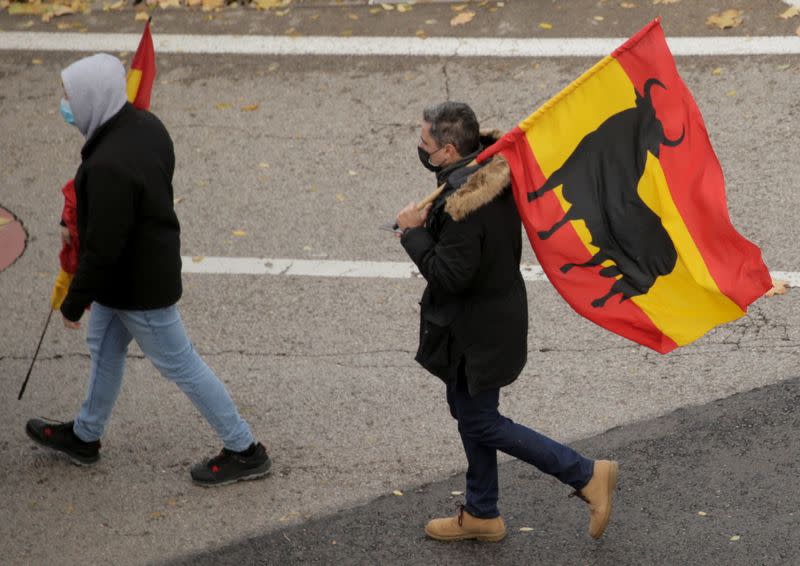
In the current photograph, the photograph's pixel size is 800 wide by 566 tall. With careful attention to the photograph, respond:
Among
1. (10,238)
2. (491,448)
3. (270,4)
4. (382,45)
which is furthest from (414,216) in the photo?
(270,4)

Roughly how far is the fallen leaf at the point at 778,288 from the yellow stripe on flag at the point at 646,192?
83.6 inches

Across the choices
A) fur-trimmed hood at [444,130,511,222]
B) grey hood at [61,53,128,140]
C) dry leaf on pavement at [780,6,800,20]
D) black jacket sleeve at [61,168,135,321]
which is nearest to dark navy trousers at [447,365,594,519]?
fur-trimmed hood at [444,130,511,222]

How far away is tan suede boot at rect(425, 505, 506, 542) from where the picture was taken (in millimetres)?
5387

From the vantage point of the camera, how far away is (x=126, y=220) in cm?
509

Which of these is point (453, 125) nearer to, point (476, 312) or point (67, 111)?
point (476, 312)

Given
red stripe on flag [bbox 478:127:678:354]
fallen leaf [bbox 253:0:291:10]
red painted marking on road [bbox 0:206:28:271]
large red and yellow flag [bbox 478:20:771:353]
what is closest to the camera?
red stripe on flag [bbox 478:127:678:354]

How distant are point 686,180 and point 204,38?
6.08m

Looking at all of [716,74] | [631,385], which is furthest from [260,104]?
[631,385]

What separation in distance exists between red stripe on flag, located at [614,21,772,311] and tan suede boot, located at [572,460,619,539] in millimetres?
892

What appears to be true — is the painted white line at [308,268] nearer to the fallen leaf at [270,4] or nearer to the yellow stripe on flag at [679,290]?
A: the yellow stripe on flag at [679,290]

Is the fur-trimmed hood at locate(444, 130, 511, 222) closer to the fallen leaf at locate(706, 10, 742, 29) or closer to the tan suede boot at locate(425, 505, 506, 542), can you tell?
the tan suede boot at locate(425, 505, 506, 542)

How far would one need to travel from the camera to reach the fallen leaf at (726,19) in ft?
32.6

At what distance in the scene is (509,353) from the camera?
197 inches

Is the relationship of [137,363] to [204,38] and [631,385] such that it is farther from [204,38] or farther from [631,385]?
[204,38]
